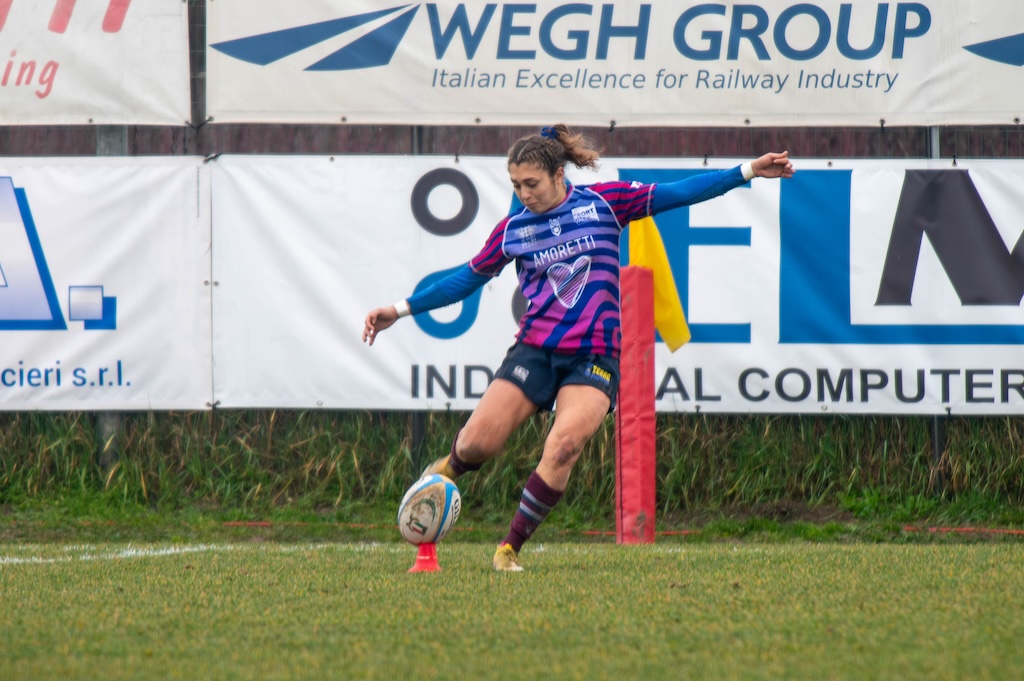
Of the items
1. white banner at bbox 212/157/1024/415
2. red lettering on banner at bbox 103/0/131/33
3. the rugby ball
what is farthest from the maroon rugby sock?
red lettering on banner at bbox 103/0/131/33

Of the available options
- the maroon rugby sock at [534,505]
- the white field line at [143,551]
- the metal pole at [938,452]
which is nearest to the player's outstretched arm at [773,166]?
the maroon rugby sock at [534,505]

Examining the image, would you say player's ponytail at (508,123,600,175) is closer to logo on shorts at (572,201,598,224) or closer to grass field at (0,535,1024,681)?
logo on shorts at (572,201,598,224)

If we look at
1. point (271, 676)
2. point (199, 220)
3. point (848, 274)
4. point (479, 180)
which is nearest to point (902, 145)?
point (848, 274)

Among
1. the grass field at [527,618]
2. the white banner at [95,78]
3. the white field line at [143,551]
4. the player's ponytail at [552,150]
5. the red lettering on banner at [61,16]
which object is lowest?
the white field line at [143,551]

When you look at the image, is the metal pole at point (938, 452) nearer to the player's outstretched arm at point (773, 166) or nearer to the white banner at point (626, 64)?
the white banner at point (626, 64)

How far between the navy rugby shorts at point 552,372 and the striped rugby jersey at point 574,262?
0.14 ft

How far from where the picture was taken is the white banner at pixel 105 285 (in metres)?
8.62

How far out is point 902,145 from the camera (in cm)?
882

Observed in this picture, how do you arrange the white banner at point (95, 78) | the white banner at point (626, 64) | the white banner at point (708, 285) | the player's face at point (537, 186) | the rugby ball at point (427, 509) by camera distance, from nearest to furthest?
the rugby ball at point (427, 509) → the player's face at point (537, 186) → the white banner at point (708, 285) → the white banner at point (626, 64) → the white banner at point (95, 78)

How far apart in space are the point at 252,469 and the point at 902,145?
17.3 feet

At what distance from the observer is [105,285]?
28.3 ft

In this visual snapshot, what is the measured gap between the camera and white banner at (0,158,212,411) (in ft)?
28.3

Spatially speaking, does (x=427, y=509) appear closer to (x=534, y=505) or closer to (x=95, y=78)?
(x=534, y=505)

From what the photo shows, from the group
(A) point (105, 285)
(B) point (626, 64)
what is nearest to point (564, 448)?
(B) point (626, 64)
